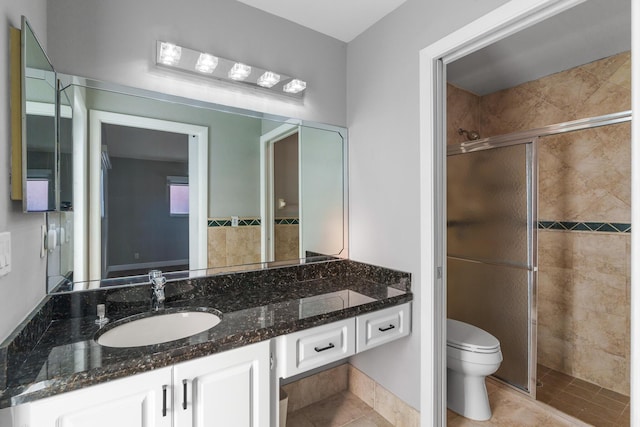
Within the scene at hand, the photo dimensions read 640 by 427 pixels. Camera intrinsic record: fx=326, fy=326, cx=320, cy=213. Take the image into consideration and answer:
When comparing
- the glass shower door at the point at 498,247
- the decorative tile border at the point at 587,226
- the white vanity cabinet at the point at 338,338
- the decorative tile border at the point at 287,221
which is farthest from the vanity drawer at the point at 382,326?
the decorative tile border at the point at 587,226

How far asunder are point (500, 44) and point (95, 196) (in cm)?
243

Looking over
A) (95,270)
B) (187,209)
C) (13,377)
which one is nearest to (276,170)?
(187,209)

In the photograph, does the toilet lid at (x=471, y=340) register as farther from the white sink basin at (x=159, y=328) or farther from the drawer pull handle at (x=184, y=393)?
the drawer pull handle at (x=184, y=393)

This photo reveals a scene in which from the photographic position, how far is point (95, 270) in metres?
1.41

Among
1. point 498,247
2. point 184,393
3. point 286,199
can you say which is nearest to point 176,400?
point 184,393

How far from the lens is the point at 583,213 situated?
93.1 inches

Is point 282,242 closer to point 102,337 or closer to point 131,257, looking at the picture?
point 131,257

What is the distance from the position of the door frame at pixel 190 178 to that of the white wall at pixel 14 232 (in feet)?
0.87

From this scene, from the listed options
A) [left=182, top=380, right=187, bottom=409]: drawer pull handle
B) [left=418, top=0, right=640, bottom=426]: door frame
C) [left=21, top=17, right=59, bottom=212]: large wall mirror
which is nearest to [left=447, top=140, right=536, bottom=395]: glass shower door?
[left=418, top=0, right=640, bottom=426]: door frame

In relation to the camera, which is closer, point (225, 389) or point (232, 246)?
point (225, 389)

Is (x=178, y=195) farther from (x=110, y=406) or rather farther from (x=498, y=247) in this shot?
(x=498, y=247)

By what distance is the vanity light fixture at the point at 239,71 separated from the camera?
1697mm

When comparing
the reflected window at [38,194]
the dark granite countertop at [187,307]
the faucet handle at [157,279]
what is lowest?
the dark granite countertop at [187,307]

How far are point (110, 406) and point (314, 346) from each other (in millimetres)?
732
